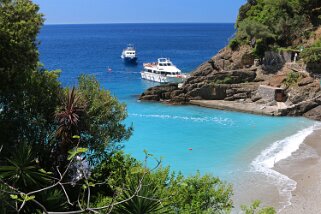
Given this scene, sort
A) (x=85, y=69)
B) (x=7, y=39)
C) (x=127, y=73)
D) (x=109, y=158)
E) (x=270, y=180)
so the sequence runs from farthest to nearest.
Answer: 1. (x=85, y=69)
2. (x=127, y=73)
3. (x=270, y=180)
4. (x=109, y=158)
5. (x=7, y=39)

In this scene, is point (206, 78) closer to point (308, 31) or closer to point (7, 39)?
point (308, 31)

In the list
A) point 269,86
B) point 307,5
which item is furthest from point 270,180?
point 307,5

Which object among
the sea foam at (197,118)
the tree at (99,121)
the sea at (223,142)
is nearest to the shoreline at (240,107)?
the sea at (223,142)

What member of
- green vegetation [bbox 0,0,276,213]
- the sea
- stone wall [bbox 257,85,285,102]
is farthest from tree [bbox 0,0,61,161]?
stone wall [bbox 257,85,285,102]

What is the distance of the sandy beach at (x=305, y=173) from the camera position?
2128 centimetres

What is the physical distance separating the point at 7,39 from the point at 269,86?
34.9 meters

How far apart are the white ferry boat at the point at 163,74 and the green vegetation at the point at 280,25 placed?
426 inches

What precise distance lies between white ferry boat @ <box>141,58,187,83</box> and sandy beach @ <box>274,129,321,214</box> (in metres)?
30.2

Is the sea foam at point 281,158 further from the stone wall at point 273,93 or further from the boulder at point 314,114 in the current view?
the stone wall at point 273,93

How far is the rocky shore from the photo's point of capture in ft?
140

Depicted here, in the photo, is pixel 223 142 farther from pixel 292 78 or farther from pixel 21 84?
pixel 21 84

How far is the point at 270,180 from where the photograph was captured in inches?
987

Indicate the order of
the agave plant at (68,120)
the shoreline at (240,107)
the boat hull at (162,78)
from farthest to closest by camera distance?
the boat hull at (162,78) < the shoreline at (240,107) < the agave plant at (68,120)

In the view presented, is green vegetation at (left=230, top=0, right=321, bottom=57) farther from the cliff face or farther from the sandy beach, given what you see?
the sandy beach
